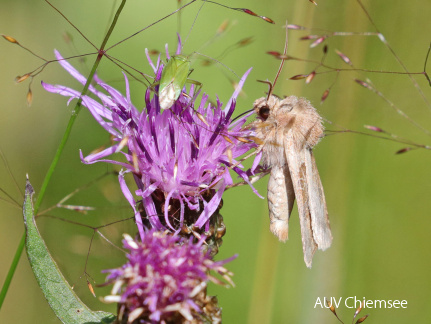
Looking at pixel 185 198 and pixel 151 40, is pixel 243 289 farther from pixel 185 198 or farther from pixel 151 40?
pixel 151 40

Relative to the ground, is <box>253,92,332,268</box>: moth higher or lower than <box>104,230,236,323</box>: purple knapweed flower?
higher

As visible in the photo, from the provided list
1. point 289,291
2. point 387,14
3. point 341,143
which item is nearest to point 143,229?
point 289,291

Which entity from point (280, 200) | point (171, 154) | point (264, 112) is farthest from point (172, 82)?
point (280, 200)

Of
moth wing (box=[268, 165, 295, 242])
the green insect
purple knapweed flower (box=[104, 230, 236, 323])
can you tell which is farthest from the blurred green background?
purple knapweed flower (box=[104, 230, 236, 323])

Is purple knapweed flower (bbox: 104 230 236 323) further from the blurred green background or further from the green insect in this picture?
the blurred green background

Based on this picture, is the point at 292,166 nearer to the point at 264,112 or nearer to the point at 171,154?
the point at 264,112

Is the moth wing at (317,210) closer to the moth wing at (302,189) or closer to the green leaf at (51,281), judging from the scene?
the moth wing at (302,189)
